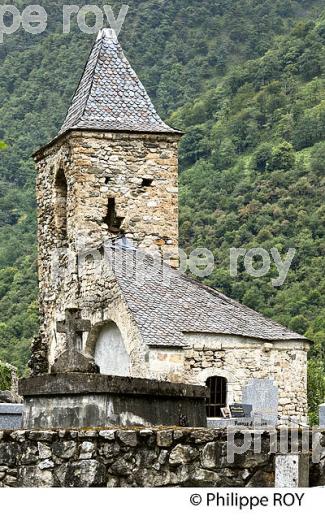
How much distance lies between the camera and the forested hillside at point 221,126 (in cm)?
4412

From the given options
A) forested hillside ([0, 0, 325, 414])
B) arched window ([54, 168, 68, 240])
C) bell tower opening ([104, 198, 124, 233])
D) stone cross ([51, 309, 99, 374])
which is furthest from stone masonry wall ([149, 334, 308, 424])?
forested hillside ([0, 0, 325, 414])

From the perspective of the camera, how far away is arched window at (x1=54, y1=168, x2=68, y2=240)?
25.7m

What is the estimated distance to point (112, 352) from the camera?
22.4m

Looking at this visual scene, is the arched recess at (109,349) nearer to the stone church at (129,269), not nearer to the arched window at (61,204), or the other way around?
the stone church at (129,269)

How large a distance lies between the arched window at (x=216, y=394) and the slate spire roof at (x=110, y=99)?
A: 16.2 feet

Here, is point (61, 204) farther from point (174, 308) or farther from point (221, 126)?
point (221, 126)

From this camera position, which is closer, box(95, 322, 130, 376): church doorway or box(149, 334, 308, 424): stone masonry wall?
box(149, 334, 308, 424): stone masonry wall

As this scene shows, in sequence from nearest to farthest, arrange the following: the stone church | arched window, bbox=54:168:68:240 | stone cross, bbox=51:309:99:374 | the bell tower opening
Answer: stone cross, bbox=51:309:99:374, the stone church, the bell tower opening, arched window, bbox=54:168:68:240

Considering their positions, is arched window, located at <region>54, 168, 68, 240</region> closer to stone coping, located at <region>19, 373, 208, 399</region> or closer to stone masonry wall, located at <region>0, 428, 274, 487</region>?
stone coping, located at <region>19, 373, 208, 399</region>

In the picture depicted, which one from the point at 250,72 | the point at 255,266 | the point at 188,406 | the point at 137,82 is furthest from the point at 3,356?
the point at 188,406

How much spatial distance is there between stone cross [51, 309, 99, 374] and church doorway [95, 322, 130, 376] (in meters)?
9.35

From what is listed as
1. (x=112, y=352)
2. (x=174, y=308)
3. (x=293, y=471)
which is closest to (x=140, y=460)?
(x=293, y=471)

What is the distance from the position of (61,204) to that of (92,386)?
52.2ft
